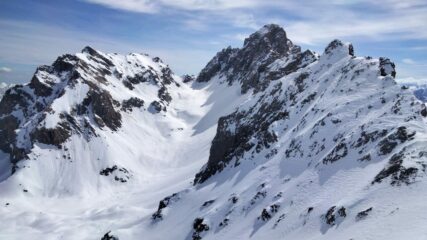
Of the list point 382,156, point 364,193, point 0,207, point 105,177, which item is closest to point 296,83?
point 382,156

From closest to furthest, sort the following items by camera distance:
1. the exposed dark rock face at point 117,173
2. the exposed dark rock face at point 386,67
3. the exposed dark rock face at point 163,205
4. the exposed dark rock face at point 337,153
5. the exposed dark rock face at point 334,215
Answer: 1. the exposed dark rock face at point 334,215
2. the exposed dark rock face at point 337,153
3. the exposed dark rock face at point 386,67
4. the exposed dark rock face at point 163,205
5. the exposed dark rock face at point 117,173

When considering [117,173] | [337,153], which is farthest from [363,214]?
[117,173]

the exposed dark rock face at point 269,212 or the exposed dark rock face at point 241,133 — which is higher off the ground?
the exposed dark rock face at point 241,133

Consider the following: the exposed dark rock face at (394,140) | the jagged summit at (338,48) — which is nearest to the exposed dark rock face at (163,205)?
the exposed dark rock face at (394,140)

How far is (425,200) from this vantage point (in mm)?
42688

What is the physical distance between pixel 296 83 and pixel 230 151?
80.9ft

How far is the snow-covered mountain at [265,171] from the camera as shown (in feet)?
169

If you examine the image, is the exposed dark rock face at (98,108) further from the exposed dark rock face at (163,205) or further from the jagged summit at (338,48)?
the jagged summit at (338,48)

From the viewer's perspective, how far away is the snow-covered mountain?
5141 cm

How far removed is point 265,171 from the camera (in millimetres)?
80125

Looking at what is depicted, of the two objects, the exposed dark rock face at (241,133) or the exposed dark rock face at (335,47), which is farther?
the exposed dark rock face at (335,47)


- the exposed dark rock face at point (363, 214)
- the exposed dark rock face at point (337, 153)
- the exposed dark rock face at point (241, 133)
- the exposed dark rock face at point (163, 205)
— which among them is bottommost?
the exposed dark rock face at point (163, 205)

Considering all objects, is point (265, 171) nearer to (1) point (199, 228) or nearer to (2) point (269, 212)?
(2) point (269, 212)

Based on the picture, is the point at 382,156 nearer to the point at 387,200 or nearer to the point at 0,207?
the point at 387,200
